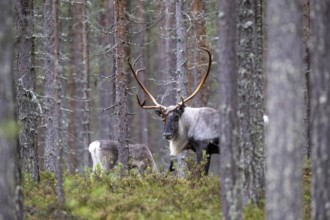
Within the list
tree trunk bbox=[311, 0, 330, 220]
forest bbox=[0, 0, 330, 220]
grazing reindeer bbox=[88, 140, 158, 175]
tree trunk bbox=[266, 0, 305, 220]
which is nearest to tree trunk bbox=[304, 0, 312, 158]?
forest bbox=[0, 0, 330, 220]

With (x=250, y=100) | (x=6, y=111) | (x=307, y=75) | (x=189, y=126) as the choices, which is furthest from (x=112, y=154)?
(x=6, y=111)

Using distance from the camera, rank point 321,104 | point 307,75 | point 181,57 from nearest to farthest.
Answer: point 321,104 → point 307,75 → point 181,57

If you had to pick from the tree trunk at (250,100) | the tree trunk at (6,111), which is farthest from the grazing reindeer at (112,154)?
the tree trunk at (6,111)

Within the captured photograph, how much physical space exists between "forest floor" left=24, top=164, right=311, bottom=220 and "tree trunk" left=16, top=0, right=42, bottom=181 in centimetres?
99

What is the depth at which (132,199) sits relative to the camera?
1112 cm

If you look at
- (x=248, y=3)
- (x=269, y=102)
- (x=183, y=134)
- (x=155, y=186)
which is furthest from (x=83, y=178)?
(x=269, y=102)

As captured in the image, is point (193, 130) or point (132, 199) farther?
point (193, 130)

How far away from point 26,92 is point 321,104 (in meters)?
7.40

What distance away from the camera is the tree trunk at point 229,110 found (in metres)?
8.91

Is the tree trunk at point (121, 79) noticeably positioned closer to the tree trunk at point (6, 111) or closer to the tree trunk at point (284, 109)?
the tree trunk at point (284, 109)

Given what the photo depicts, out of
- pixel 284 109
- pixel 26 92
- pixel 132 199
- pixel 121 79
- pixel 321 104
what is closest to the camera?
pixel 284 109

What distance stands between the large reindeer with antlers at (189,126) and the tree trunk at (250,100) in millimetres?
4057

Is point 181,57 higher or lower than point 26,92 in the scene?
higher

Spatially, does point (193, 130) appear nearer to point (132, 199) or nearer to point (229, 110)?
point (132, 199)
